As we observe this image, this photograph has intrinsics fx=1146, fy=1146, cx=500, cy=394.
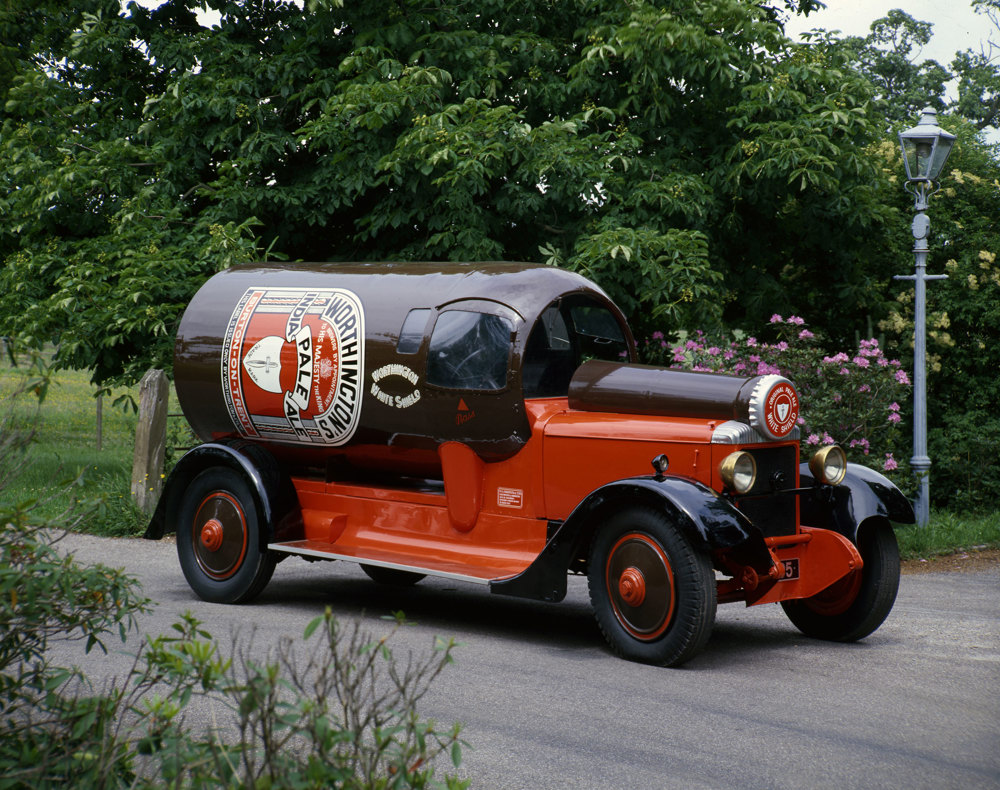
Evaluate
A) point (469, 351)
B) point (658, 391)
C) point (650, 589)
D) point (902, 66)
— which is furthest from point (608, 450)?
point (902, 66)

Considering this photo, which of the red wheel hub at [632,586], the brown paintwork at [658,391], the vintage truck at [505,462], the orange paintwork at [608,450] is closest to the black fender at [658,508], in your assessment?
the vintage truck at [505,462]

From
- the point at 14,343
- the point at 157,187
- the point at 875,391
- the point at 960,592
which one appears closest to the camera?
the point at 14,343

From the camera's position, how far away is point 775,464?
6.72 metres

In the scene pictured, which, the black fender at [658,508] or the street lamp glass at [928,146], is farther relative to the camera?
the street lamp glass at [928,146]

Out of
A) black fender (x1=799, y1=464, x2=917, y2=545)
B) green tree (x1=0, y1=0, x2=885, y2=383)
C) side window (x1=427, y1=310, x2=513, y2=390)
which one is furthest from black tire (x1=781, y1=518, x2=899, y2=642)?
green tree (x1=0, y1=0, x2=885, y2=383)

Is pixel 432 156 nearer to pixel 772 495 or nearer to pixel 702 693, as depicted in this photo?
pixel 772 495

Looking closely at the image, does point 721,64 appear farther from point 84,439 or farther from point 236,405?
point 84,439

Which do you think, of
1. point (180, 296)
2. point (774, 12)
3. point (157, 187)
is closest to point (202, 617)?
point (180, 296)

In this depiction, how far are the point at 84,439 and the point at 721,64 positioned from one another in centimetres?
1464

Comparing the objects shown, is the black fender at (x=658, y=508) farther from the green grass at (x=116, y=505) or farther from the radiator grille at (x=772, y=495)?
the green grass at (x=116, y=505)

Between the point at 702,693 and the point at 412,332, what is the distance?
9.97 ft

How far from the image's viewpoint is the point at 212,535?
26.6ft

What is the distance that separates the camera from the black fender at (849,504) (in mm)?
6906

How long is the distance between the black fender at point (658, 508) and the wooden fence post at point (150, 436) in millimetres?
6076
